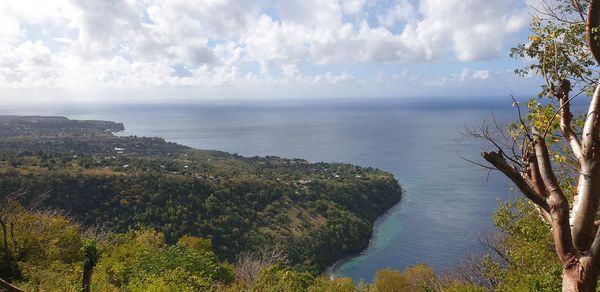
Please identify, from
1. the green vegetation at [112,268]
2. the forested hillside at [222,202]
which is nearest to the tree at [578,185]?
the green vegetation at [112,268]

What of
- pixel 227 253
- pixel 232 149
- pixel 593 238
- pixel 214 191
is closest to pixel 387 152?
pixel 232 149

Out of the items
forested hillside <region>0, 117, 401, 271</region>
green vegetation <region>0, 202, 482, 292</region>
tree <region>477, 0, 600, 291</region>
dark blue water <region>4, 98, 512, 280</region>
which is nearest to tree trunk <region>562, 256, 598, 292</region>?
tree <region>477, 0, 600, 291</region>

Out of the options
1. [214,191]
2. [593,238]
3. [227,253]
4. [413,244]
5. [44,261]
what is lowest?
[413,244]

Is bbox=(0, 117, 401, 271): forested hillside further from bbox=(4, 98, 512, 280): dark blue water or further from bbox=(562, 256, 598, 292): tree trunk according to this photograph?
bbox=(562, 256, 598, 292): tree trunk

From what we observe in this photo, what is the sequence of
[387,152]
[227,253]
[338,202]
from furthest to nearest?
[387,152] → [338,202] → [227,253]

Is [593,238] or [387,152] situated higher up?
[593,238]

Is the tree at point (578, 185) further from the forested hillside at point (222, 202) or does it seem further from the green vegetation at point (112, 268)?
the forested hillside at point (222, 202)

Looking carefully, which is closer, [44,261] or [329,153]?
[44,261]

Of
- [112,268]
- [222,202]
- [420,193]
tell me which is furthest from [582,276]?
[420,193]

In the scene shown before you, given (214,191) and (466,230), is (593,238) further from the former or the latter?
(466,230)
